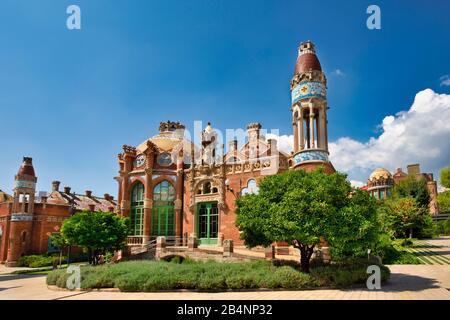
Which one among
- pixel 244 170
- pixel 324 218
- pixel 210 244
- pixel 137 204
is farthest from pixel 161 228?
pixel 324 218

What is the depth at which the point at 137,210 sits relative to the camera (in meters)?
30.1

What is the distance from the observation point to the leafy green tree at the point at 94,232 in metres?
22.8

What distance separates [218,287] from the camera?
555 inches

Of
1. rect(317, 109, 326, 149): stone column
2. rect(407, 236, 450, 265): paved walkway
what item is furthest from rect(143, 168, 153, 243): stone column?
rect(407, 236, 450, 265): paved walkway

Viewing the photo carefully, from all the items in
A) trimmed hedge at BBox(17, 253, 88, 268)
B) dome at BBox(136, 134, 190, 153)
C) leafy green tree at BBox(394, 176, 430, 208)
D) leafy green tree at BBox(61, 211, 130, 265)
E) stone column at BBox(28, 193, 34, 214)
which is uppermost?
dome at BBox(136, 134, 190, 153)

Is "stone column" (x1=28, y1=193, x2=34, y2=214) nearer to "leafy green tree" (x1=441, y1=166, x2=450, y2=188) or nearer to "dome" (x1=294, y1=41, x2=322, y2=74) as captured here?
"dome" (x1=294, y1=41, x2=322, y2=74)

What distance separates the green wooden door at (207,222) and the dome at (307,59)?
1238cm

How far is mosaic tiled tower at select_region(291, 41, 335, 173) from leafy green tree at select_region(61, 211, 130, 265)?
13.3 meters

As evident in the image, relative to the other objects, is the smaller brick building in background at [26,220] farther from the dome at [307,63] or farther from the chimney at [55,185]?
the dome at [307,63]

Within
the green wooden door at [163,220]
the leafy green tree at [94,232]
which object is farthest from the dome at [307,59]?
the leafy green tree at [94,232]

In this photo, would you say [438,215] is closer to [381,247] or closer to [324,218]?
[381,247]

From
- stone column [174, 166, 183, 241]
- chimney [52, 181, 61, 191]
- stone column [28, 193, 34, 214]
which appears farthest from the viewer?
chimney [52, 181, 61, 191]

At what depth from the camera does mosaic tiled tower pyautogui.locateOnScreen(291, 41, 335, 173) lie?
21.2 metres
